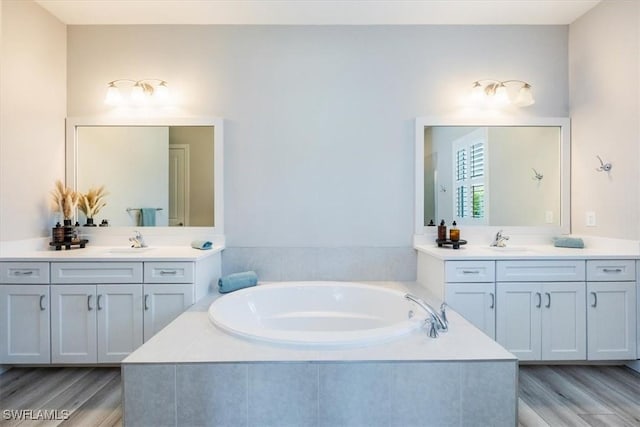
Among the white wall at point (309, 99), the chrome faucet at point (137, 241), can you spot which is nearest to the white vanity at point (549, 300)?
the white wall at point (309, 99)

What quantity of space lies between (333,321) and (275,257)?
75cm

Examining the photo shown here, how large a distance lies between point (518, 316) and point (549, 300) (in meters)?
0.24

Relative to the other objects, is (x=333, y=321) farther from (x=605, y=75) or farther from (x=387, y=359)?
(x=605, y=75)

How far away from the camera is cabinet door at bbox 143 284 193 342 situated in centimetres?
234

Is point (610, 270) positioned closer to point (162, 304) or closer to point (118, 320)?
point (162, 304)

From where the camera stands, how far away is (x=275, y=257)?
2.92 meters

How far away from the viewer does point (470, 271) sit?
93.5 inches

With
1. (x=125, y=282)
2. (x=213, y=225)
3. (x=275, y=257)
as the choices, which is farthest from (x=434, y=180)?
(x=125, y=282)

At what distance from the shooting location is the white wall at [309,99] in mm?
2908

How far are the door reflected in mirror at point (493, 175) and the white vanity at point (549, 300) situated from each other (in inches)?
25.0

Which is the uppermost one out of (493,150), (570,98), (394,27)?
(394,27)

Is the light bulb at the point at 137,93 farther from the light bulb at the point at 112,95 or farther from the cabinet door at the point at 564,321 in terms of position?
the cabinet door at the point at 564,321

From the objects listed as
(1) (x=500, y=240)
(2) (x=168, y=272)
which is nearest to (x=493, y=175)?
(1) (x=500, y=240)

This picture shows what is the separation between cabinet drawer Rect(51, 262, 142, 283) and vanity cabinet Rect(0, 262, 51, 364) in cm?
8
